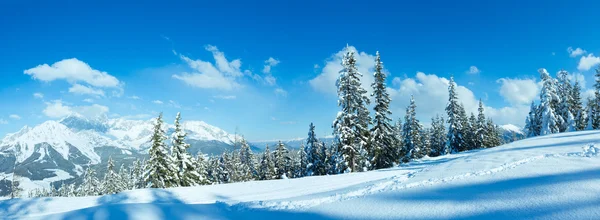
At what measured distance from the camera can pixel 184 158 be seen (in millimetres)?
33500

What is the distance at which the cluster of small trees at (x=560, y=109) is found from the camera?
4050cm

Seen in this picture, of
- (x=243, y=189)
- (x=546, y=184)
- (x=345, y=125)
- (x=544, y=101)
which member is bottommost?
(x=243, y=189)

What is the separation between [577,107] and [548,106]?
16.9 meters

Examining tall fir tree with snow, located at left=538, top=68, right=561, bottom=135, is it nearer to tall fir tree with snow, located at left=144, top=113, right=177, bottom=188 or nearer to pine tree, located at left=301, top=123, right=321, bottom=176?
pine tree, located at left=301, top=123, right=321, bottom=176

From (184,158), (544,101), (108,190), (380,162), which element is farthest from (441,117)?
(108,190)

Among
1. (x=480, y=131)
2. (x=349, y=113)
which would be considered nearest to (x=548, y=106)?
(x=480, y=131)

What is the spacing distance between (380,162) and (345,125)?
6410mm

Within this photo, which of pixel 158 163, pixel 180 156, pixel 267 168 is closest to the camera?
pixel 158 163

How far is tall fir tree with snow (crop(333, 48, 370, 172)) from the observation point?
89.4ft

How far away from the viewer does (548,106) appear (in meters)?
40.3

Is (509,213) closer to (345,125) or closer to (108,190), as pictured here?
(345,125)

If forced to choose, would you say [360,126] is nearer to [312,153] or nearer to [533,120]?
[312,153]

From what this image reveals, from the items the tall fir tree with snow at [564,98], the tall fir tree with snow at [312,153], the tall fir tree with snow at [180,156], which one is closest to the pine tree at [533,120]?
the tall fir tree with snow at [564,98]

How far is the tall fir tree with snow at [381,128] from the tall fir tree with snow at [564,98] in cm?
2891
